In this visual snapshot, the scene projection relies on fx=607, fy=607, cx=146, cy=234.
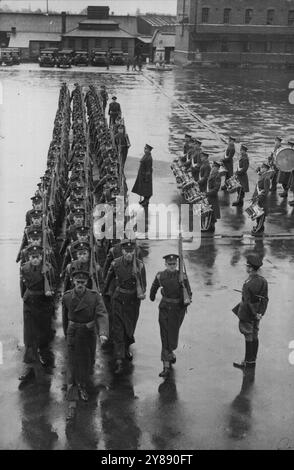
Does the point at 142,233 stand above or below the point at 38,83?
below

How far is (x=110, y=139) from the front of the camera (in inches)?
658

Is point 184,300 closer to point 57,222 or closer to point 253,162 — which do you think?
point 57,222

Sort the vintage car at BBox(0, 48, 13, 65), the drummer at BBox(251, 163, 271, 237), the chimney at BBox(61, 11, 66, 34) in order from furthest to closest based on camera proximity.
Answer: the chimney at BBox(61, 11, 66, 34) < the vintage car at BBox(0, 48, 13, 65) < the drummer at BBox(251, 163, 271, 237)

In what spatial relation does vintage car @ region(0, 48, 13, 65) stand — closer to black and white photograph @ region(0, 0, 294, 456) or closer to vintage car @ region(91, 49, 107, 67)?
vintage car @ region(91, 49, 107, 67)

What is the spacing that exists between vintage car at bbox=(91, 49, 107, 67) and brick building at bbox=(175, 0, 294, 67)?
8509 mm

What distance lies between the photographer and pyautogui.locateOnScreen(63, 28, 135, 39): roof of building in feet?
221

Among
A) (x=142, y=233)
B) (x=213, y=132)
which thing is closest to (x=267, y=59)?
(x=213, y=132)

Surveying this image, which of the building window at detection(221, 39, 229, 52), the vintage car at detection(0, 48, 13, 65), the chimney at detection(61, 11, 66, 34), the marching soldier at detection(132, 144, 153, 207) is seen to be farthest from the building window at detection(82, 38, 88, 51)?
the marching soldier at detection(132, 144, 153, 207)

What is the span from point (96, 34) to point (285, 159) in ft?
188

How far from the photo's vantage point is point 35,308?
7324 millimetres

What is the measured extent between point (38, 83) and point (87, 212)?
1347 inches

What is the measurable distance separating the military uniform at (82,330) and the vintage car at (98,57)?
2265 inches

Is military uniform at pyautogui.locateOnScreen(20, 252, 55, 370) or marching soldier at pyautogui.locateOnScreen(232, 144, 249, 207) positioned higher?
marching soldier at pyautogui.locateOnScreen(232, 144, 249, 207)

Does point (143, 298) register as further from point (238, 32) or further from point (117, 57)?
point (238, 32)
